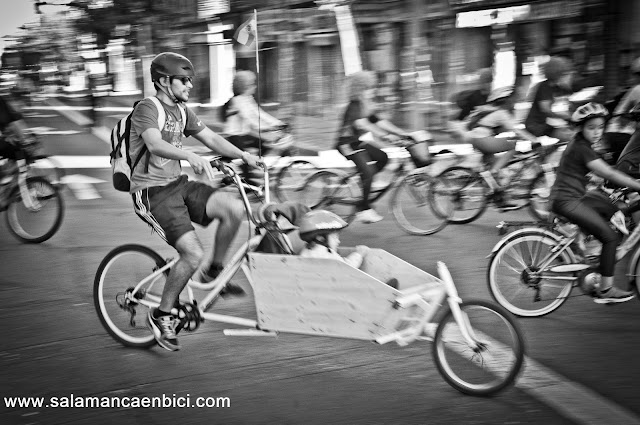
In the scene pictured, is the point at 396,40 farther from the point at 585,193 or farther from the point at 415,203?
the point at 585,193

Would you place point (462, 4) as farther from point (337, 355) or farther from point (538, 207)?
point (337, 355)

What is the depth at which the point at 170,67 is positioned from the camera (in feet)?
17.7

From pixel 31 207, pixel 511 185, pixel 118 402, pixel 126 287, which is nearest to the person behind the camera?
pixel 118 402

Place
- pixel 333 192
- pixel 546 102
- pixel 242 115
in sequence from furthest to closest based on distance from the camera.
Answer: pixel 242 115 < pixel 333 192 < pixel 546 102

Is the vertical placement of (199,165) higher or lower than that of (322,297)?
higher

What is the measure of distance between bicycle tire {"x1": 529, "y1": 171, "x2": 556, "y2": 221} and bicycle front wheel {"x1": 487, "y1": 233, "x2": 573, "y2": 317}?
3.54 metres

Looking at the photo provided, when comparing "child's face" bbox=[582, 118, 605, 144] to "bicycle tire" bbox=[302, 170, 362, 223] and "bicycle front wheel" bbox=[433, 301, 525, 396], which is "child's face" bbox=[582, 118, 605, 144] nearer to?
"bicycle front wheel" bbox=[433, 301, 525, 396]

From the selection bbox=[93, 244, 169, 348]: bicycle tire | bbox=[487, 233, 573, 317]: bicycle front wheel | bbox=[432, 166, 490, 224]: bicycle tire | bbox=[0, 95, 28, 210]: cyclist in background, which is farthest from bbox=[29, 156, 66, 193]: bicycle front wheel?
bbox=[487, 233, 573, 317]: bicycle front wheel

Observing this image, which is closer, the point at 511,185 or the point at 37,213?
the point at 37,213

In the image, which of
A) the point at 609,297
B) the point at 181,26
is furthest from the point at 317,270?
the point at 181,26

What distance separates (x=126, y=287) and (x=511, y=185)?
5752 mm

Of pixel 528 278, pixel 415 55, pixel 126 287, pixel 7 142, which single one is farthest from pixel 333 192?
pixel 415 55

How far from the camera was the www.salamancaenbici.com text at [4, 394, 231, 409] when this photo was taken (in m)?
4.84

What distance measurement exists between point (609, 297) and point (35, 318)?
4.16m
